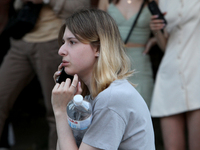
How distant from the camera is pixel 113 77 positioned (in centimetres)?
180

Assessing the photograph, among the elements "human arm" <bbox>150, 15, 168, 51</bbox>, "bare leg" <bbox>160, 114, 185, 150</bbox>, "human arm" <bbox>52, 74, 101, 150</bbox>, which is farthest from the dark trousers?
"human arm" <bbox>52, 74, 101, 150</bbox>

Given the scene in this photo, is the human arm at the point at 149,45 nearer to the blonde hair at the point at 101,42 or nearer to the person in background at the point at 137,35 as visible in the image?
the person in background at the point at 137,35

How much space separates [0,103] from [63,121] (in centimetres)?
158

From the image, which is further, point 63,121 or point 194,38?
point 194,38

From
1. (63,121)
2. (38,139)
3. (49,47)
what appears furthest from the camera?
(38,139)

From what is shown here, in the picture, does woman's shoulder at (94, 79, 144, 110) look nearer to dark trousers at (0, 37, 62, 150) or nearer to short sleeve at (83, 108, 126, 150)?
short sleeve at (83, 108, 126, 150)

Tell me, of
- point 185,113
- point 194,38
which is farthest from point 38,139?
point 194,38

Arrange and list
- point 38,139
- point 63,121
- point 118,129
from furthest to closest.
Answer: point 38,139 < point 63,121 < point 118,129

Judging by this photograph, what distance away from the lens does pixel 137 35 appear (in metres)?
3.11

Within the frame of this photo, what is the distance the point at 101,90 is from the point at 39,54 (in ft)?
4.86

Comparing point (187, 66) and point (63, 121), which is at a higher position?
point (63, 121)

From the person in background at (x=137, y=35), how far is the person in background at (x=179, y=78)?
0.14m

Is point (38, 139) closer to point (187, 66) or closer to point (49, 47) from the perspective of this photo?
point (49, 47)

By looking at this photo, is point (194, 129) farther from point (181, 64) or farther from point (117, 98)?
point (117, 98)
